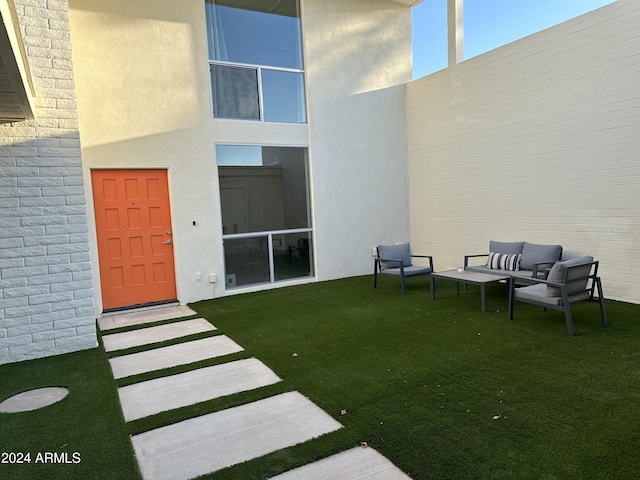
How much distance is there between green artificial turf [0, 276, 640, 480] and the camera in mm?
2375

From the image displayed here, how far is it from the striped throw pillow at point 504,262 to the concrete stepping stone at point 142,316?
4.57 meters

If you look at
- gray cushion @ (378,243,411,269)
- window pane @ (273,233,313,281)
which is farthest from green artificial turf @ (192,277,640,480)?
window pane @ (273,233,313,281)

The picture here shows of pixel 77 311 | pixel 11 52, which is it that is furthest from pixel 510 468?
pixel 77 311

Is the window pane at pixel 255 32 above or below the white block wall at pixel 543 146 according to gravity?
above

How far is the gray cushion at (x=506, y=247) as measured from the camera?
252 inches

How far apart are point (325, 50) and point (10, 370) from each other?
6.76m

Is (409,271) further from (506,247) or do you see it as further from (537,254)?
(537,254)

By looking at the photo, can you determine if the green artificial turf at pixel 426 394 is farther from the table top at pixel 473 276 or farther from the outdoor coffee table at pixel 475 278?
the table top at pixel 473 276

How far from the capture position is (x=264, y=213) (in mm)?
7309

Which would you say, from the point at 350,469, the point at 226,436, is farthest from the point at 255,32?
the point at 350,469

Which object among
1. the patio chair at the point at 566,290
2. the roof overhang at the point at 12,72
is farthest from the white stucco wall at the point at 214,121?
the patio chair at the point at 566,290

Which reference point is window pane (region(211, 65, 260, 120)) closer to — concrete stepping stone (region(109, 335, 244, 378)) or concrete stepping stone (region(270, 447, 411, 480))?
concrete stepping stone (region(109, 335, 244, 378))

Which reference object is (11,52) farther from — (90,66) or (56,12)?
(90,66)

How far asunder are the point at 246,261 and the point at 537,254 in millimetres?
4589
